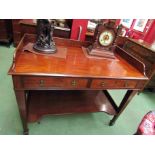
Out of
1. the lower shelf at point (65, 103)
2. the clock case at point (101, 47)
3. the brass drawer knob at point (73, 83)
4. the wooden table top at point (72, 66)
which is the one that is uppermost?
the clock case at point (101, 47)

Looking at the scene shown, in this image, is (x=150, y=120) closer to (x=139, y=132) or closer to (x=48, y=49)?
(x=139, y=132)

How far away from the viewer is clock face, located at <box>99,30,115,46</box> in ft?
3.84

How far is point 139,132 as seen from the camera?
851mm

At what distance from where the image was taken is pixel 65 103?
1.40m

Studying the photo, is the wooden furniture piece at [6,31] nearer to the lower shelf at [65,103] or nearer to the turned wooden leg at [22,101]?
the lower shelf at [65,103]

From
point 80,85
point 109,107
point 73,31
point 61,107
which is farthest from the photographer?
point 73,31

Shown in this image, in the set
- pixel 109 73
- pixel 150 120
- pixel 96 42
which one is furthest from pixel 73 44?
pixel 150 120

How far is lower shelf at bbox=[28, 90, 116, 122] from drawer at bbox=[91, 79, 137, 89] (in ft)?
1.42

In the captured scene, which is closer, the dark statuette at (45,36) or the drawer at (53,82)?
the drawer at (53,82)

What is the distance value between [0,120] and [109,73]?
3.99 ft

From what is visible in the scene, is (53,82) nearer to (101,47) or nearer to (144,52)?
(101,47)

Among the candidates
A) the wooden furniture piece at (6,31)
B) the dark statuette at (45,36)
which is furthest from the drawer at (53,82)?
the wooden furniture piece at (6,31)

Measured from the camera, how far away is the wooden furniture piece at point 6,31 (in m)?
2.77
